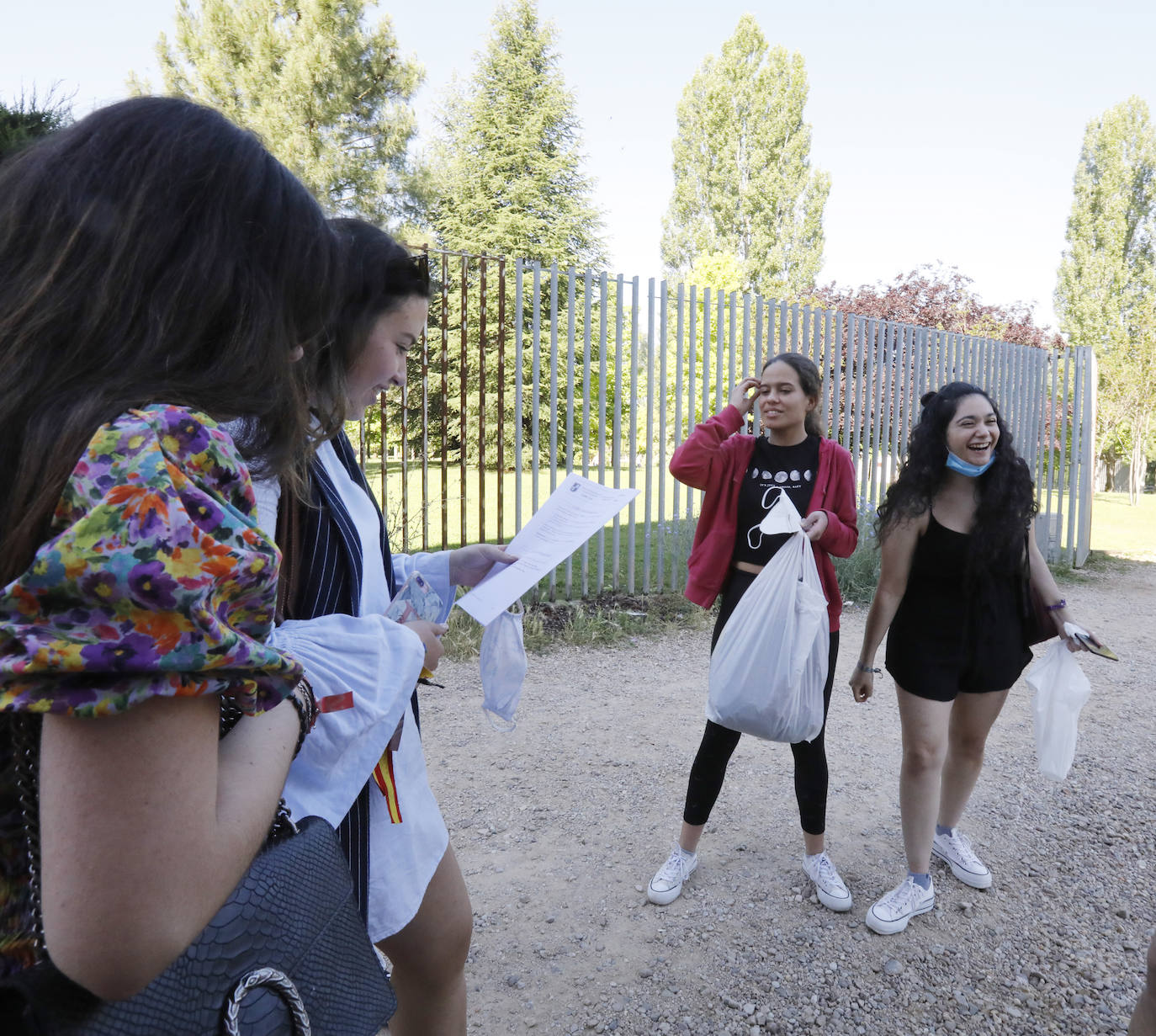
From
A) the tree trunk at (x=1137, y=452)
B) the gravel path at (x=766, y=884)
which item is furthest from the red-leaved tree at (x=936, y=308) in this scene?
the gravel path at (x=766, y=884)

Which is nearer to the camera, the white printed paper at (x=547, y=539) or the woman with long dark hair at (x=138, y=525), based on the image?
the woman with long dark hair at (x=138, y=525)

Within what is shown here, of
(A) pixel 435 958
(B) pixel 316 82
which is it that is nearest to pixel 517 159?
(B) pixel 316 82

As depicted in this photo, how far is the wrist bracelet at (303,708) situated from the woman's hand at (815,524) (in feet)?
7.41

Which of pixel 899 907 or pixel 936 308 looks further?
pixel 936 308

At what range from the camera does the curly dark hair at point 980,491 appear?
9.34 feet

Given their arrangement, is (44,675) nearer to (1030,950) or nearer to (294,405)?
(294,405)

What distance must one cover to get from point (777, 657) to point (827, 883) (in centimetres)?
91

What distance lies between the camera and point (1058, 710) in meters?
2.82

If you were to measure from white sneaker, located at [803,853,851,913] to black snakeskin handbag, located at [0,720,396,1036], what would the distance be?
2282 mm

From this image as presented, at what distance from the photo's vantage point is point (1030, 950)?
105 inches

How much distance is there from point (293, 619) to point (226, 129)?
723 mm

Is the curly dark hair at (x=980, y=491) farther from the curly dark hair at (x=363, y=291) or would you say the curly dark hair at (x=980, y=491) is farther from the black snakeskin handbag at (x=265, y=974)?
the black snakeskin handbag at (x=265, y=974)

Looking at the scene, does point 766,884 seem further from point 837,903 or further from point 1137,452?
point 1137,452

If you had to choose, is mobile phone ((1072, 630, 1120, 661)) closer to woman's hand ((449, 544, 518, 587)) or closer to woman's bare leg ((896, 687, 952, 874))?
woman's bare leg ((896, 687, 952, 874))
